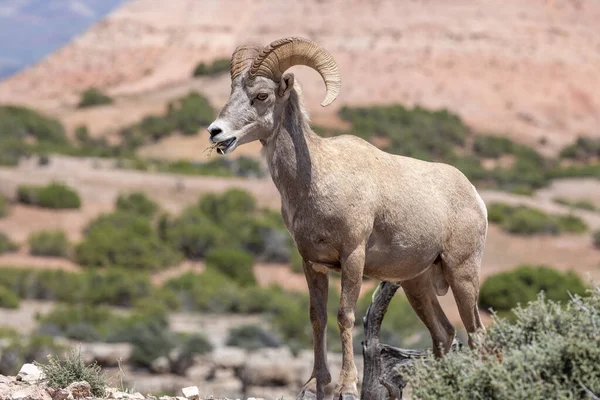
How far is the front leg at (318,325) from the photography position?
290 inches

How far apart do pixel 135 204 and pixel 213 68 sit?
3940cm

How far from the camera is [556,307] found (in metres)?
6.17

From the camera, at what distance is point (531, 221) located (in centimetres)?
4303

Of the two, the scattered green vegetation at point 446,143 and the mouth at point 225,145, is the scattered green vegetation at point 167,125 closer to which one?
the scattered green vegetation at point 446,143

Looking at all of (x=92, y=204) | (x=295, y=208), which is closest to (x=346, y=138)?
(x=295, y=208)

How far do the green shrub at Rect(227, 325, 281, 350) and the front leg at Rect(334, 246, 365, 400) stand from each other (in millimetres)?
19307

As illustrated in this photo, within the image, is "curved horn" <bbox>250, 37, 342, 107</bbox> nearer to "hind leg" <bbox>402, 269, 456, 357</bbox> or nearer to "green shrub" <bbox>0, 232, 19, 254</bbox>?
"hind leg" <bbox>402, 269, 456, 357</bbox>

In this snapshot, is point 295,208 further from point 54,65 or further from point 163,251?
point 54,65

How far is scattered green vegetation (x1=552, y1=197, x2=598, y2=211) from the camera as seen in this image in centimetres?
5233

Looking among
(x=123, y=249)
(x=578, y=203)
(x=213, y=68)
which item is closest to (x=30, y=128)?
(x=213, y=68)

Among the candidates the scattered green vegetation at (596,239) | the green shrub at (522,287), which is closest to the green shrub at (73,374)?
the green shrub at (522,287)

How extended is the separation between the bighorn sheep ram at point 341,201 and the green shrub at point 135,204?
116 ft

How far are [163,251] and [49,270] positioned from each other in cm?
600

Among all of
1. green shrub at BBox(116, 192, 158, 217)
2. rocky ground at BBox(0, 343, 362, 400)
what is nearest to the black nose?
rocky ground at BBox(0, 343, 362, 400)
